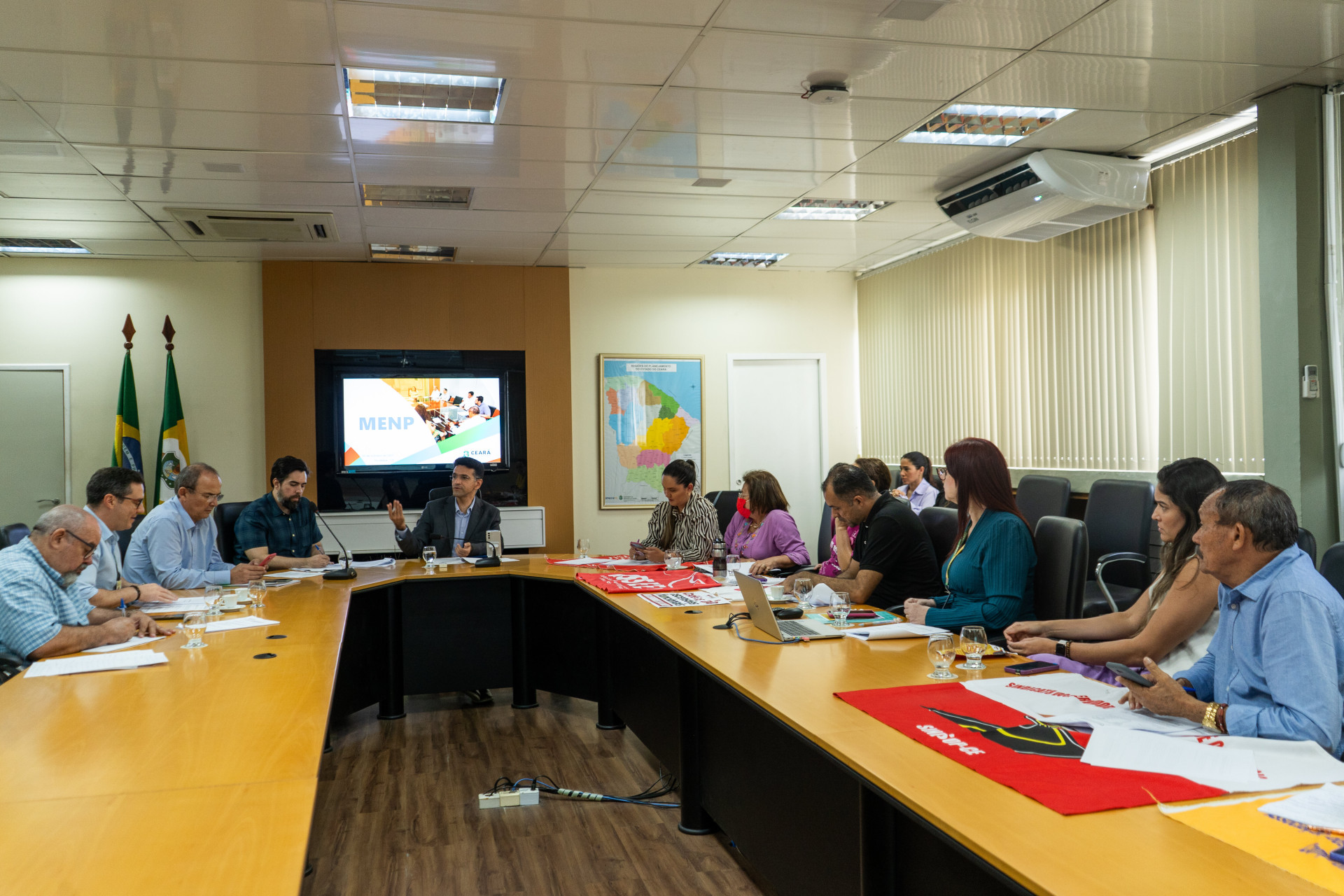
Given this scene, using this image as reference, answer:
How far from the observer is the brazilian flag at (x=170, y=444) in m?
6.69

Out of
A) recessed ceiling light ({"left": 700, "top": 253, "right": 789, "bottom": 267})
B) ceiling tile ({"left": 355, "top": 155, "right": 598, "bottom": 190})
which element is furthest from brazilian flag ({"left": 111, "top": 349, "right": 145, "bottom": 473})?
recessed ceiling light ({"left": 700, "top": 253, "right": 789, "bottom": 267})

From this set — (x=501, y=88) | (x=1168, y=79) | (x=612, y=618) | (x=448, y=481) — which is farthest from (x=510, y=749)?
(x=1168, y=79)

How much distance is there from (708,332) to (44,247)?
4907mm

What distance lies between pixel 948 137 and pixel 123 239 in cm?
528

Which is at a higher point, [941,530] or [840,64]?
[840,64]

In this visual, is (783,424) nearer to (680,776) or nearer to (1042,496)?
(1042,496)

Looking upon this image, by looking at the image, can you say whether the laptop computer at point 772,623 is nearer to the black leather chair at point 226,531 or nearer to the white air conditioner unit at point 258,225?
the black leather chair at point 226,531

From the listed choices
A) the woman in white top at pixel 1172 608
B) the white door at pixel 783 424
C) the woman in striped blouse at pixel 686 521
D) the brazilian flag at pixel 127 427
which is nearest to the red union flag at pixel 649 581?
the woman in striped blouse at pixel 686 521

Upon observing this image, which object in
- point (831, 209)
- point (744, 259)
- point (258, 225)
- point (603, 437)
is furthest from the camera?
point (603, 437)

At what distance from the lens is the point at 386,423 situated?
7.20m

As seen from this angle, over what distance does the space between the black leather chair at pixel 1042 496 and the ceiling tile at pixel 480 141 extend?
3150mm

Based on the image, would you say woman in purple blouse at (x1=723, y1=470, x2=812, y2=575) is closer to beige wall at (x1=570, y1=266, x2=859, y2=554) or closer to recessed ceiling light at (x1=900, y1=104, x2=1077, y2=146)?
recessed ceiling light at (x1=900, y1=104, x2=1077, y2=146)

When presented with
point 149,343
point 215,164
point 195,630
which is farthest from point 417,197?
point 195,630

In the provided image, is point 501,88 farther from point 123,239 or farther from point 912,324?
point 912,324
